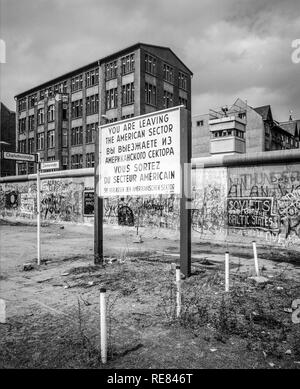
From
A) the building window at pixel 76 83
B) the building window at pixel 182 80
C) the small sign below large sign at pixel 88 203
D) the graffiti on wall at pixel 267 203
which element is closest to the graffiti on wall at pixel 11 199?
the small sign below large sign at pixel 88 203

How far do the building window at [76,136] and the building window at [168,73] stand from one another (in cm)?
1441

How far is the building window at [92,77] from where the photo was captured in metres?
48.7

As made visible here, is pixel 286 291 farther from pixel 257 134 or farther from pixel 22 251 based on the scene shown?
pixel 257 134

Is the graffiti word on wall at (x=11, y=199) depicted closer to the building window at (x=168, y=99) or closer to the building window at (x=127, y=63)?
the building window at (x=127, y=63)

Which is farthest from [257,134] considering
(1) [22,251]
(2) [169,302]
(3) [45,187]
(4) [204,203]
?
(2) [169,302]

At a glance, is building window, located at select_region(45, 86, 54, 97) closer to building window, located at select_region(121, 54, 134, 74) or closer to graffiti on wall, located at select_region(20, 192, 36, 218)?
building window, located at select_region(121, 54, 134, 74)

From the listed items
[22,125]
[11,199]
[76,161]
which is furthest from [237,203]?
[22,125]

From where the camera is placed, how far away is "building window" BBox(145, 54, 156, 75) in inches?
1732

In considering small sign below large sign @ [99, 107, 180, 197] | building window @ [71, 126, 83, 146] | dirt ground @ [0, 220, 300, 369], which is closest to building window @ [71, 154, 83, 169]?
building window @ [71, 126, 83, 146]

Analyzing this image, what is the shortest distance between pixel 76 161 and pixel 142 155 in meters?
44.3

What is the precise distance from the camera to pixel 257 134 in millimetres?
55906

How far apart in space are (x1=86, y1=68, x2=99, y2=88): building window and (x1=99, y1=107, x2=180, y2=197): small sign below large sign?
42399 millimetres

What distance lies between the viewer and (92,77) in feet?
162

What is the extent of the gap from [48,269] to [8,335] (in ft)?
13.8
